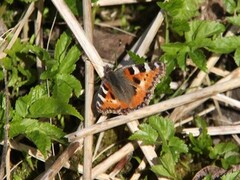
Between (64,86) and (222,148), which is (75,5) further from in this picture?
(222,148)

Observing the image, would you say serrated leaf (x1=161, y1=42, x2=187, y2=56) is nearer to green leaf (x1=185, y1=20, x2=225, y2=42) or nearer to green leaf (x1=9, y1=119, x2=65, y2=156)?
green leaf (x1=185, y1=20, x2=225, y2=42)

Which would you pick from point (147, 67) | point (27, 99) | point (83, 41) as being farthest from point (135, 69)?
point (27, 99)

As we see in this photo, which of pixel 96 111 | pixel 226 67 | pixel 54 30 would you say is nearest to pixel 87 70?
pixel 96 111

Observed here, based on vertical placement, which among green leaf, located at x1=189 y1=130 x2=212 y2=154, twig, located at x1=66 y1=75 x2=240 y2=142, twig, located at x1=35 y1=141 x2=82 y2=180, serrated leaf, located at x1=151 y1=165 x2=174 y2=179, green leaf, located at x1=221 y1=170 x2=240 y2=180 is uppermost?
twig, located at x1=35 y1=141 x2=82 y2=180

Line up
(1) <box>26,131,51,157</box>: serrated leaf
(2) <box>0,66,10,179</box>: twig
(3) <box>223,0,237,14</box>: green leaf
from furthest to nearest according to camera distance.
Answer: (3) <box>223,0,237,14</box>: green leaf < (1) <box>26,131,51,157</box>: serrated leaf < (2) <box>0,66,10,179</box>: twig

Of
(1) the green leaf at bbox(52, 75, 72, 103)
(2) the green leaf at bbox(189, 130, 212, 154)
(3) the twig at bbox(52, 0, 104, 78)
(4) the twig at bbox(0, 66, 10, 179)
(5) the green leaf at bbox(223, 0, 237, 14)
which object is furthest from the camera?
(5) the green leaf at bbox(223, 0, 237, 14)

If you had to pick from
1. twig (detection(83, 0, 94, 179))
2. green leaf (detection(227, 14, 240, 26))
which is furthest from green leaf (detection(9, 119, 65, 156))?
green leaf (detection(227, 14, 240, 26))
